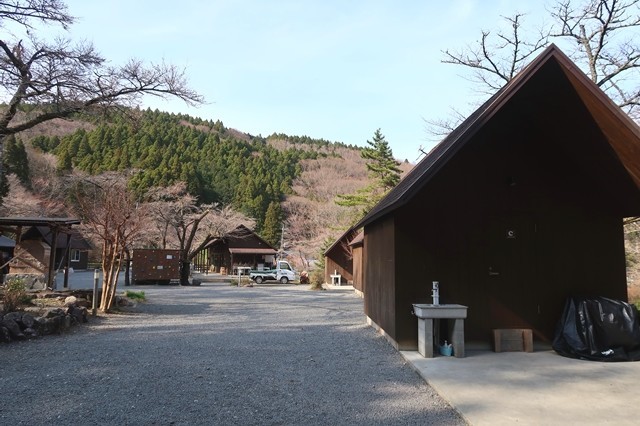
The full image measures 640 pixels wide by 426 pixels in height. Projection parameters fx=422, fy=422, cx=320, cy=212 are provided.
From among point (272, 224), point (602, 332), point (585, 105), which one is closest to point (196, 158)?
point (272, 224)

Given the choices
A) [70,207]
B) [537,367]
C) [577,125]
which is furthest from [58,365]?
[70,207]

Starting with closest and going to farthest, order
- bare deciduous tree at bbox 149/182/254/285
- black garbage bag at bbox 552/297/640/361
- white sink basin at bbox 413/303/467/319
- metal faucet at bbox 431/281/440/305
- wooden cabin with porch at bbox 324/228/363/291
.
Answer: black garbage bag at bbox 552/297/640/361, white sink basin at bbox 413/303/467/319, metal faucet at bbox 431/281/440/305, bare deciduous tree at bbox 149/182/254/285, wooden cabin with porch at bbox 324/228/363/291

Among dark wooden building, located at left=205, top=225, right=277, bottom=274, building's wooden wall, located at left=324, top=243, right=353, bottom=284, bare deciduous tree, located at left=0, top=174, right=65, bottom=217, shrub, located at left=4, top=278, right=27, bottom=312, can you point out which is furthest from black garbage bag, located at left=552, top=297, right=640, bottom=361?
bare deciduous tree, located at left=0, top=174, right=65, bottom=217

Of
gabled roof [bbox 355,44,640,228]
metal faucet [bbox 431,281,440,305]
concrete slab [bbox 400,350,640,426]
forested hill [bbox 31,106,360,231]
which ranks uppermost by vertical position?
forested hill [bbox 31,106,360,231]

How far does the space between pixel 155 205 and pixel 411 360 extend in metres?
25.2

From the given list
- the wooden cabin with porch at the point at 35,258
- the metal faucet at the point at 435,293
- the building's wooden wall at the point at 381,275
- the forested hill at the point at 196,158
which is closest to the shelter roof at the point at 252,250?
the forested hill at the point at 196,158

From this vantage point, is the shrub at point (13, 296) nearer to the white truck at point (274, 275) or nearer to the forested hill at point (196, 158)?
the white truck at point (274, 275)

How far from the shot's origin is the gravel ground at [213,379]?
381 centimetres

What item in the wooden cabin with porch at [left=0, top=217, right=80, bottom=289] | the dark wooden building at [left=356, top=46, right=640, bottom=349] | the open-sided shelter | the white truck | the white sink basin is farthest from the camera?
the white truck

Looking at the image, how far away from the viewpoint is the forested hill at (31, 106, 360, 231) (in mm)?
45875

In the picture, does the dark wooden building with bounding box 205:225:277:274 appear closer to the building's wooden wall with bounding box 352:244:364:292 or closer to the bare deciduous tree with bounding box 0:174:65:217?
the bare deciduous tree with bounding box 0:174:65:217

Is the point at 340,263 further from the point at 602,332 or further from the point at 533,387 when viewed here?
the point at 533,387

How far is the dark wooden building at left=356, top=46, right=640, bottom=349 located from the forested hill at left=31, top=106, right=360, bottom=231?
3758 centimetres

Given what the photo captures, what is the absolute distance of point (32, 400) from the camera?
4.13 metres
